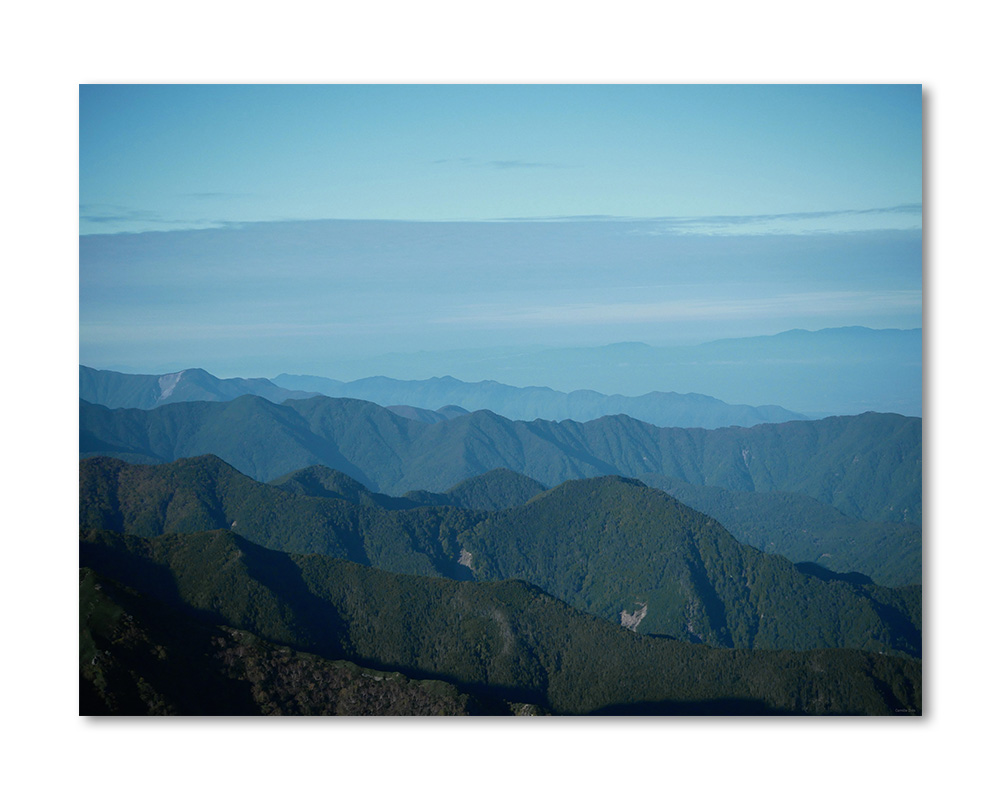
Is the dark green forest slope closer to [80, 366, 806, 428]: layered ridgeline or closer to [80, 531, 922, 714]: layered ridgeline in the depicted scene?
[80, 366, 806, 428]: layered ridgeline

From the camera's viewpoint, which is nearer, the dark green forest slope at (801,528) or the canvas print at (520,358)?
the canvas print at (520,358)

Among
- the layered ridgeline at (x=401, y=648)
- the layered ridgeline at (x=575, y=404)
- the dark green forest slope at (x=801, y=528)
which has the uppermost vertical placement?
the layered ridgeline at (x=575, y=404)

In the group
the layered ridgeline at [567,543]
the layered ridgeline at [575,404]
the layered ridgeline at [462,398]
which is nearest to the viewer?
the layered ridgeline at [567,543]

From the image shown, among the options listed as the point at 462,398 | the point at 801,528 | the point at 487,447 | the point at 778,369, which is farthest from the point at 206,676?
the point at 487,447

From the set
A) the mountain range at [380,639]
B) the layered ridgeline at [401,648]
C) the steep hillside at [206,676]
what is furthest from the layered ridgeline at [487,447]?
the steep hillside at [206,676]

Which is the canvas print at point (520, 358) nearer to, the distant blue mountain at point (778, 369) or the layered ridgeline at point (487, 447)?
the distant blue mountain at point (778, 369)

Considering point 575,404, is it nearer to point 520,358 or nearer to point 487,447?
point 487,447
